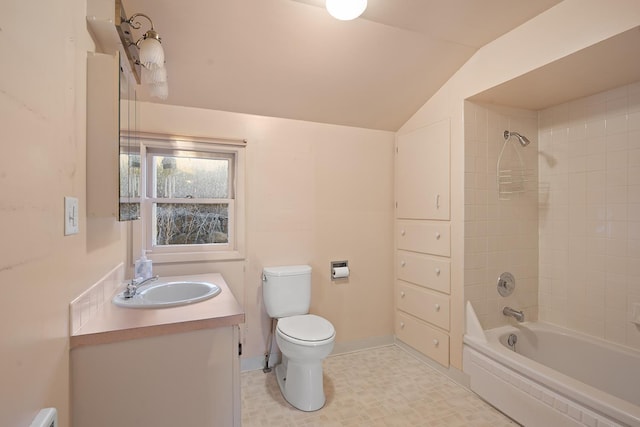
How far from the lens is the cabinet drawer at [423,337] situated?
7.60 feet

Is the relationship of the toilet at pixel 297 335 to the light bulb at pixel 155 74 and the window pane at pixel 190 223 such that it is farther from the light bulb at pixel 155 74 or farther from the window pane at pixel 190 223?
the light bulb at pixel 155 74

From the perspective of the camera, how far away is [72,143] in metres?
1.01

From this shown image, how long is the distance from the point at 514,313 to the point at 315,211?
5.57 ft

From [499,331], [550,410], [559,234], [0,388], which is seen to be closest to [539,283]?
[559,234]

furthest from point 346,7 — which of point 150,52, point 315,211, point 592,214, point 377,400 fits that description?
point 377,400

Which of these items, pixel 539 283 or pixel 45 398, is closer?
pixel 45 398

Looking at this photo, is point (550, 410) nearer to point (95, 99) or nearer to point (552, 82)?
point (552, 82)

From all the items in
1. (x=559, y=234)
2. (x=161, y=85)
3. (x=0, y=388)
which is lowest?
(x=0, y=388)

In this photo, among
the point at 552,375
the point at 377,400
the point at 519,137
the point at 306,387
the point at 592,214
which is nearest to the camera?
the point at 552,375

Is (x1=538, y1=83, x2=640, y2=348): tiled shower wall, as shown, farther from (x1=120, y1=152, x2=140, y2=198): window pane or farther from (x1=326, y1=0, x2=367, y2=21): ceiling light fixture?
(x1=120, y1=152, x2=140, y2=198): window pane

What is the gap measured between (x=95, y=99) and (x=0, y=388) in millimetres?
965

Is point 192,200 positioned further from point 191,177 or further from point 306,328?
point 306,328

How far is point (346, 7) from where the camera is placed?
152 centimetres

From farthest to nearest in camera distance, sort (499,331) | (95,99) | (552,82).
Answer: (499,331) < (552,82) < (95,99)
